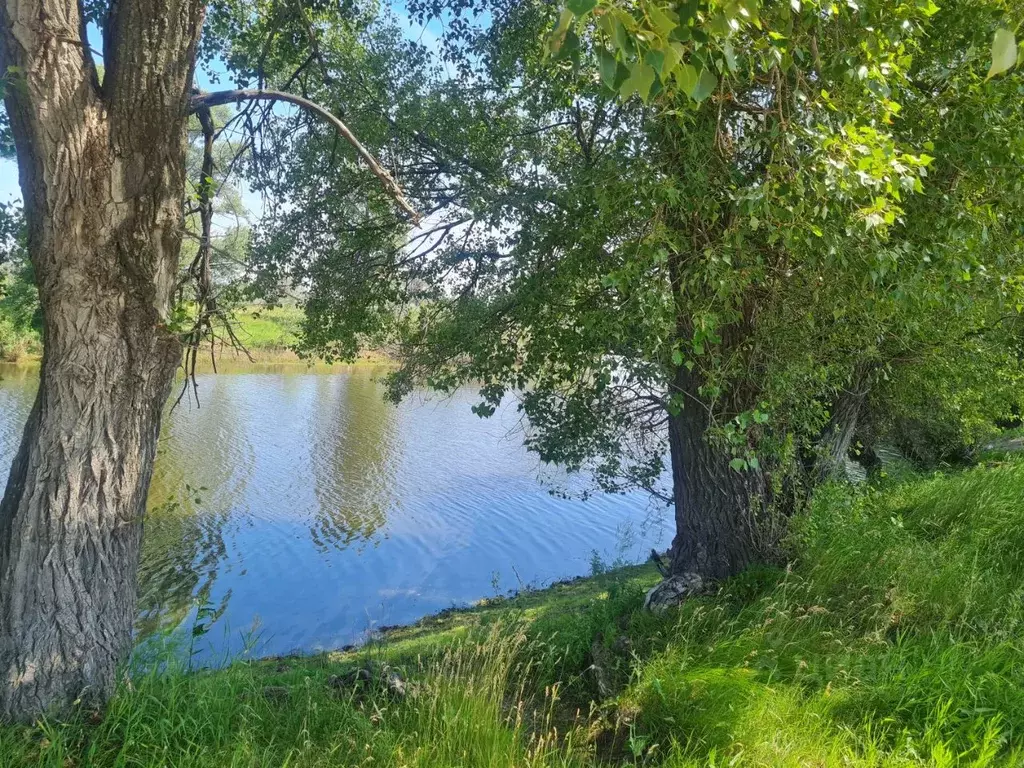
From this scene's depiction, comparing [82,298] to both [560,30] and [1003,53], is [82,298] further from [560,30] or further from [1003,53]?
[1003,53]

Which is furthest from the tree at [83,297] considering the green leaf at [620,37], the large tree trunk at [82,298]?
the green leaf at [620,37]

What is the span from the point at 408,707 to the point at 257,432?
17.8 meters

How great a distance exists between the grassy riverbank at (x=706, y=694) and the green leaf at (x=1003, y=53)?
2.49 metres

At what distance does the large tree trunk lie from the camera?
8.85 feet

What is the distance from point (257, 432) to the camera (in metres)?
19.2

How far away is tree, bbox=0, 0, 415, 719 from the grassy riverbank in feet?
1.12

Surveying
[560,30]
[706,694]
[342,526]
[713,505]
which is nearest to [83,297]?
[560,30]

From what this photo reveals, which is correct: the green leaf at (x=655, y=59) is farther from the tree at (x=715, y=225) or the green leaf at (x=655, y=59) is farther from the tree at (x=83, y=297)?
the tree at (x=83, y=297)

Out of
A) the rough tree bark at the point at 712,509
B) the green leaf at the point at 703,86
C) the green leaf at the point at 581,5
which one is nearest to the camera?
the green leaf at the point at 581,5

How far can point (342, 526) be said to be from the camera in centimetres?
1280

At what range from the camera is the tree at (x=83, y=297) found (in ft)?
8.85

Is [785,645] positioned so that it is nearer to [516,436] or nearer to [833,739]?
[833,739]

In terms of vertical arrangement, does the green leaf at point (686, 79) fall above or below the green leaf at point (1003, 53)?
above

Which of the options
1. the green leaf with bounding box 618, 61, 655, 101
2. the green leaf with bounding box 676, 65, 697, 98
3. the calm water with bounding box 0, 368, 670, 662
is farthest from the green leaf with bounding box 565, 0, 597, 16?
the calm water with bounding box 0, 368, 670, 662
